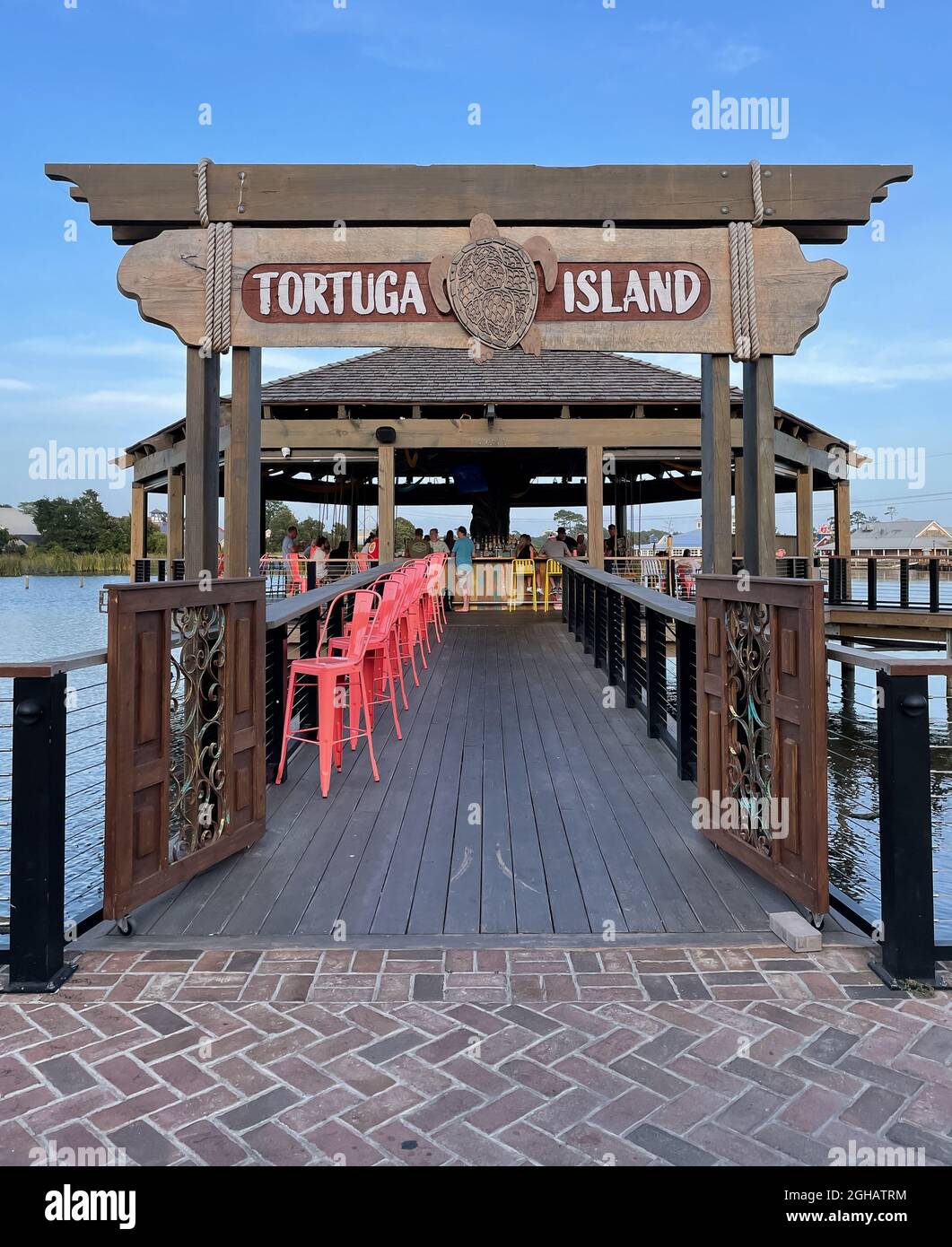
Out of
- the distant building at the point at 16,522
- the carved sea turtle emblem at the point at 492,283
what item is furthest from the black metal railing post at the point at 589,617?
the distant building at the point at 16,522

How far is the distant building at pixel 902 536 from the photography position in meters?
71.9

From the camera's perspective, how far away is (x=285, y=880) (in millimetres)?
2979

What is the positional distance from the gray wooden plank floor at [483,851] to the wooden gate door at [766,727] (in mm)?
211

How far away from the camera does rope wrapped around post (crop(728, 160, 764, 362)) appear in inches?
133

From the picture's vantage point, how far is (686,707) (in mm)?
4188

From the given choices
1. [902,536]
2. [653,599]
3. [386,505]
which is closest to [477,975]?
[653,599]

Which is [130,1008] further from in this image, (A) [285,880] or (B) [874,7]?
(B) [874,7]

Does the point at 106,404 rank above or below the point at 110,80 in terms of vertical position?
below

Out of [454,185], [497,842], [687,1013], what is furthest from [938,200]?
[687,1013]

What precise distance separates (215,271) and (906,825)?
3.40 m

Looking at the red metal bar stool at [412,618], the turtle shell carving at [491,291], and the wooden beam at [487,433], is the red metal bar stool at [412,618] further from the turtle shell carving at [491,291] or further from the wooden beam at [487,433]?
the wooden beam at [487,433]

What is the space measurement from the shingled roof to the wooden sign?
924 centimetres

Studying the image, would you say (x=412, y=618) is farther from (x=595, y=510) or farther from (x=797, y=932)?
(x=595, y=510)
